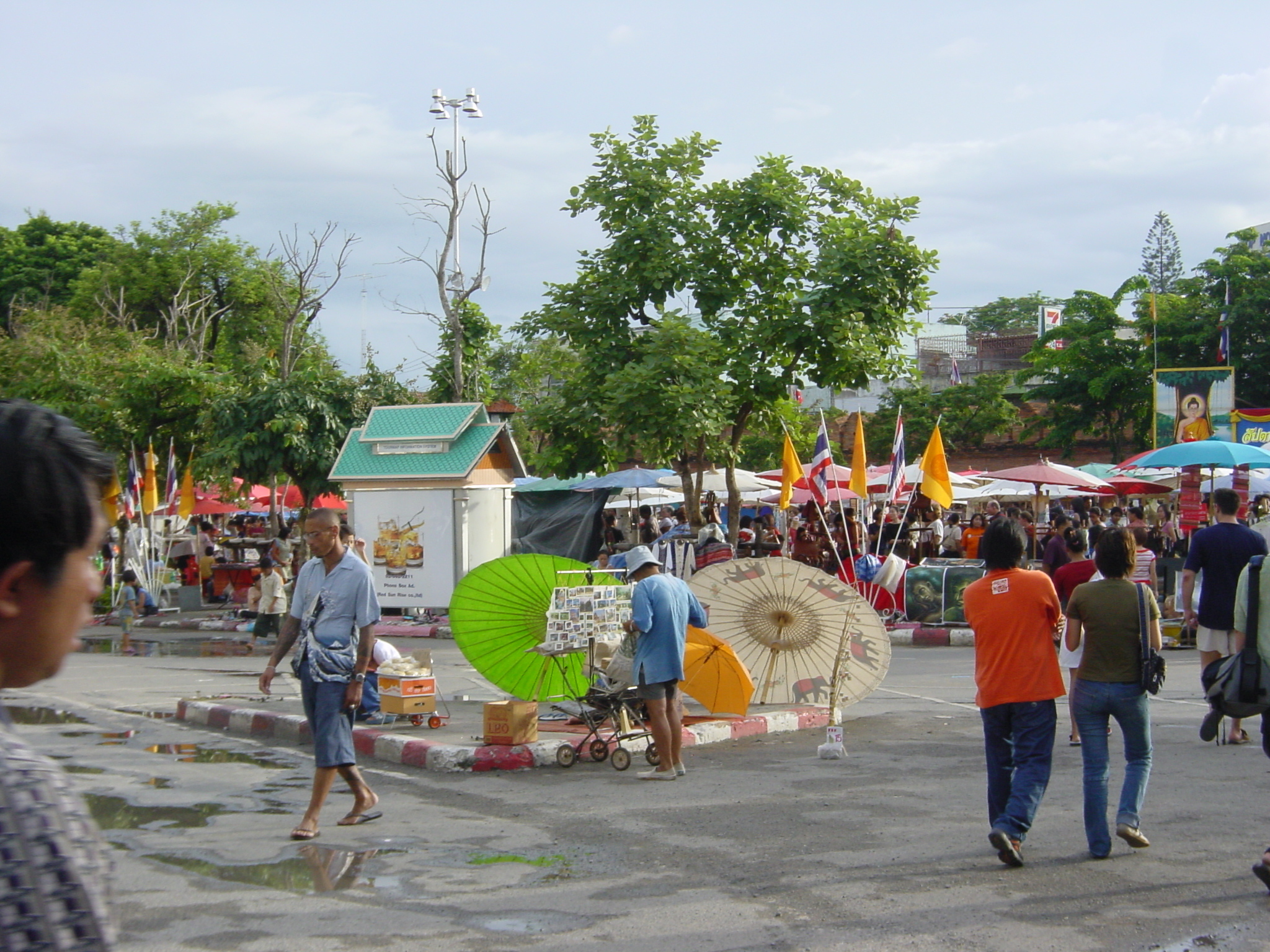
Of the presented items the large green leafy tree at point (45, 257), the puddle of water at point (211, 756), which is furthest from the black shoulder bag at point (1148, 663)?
the large green leafy tree at point (45, 257)

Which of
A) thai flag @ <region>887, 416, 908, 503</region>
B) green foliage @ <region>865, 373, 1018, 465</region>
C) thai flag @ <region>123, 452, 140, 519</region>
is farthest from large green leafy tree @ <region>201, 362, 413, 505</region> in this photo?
green foliage @ <region>865, 373, 1018, 465</region>

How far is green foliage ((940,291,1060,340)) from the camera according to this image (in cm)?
9525

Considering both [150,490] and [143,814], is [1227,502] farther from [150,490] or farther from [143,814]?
[150,490]

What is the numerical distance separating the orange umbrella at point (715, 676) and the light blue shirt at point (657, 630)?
64.1 inches

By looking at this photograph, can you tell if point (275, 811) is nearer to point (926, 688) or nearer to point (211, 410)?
point (926, 688)

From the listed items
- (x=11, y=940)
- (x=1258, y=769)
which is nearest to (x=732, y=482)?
(x=1258, y=769)

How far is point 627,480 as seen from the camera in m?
24.7

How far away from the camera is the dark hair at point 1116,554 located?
21.8 ft

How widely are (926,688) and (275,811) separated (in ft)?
25.4

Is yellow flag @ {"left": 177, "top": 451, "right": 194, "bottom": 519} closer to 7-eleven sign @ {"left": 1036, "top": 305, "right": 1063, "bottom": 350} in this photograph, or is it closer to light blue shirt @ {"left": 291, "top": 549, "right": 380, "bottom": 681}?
light blue shirt @ {"left": 291, "top": 549, "right": 380, "bottom": 681}

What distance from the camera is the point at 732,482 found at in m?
21.1

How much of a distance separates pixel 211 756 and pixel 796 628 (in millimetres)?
4964

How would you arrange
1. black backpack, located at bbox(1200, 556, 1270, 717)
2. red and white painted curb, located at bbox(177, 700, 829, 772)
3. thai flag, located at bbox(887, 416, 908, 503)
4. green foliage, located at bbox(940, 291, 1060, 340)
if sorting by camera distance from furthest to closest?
green foliage, located at bbox(940, 291, 1060, 340) → thai flag, located at bbox(887, 416, 908, 503) → red and white painted curb, located at bbox(177, 700, 829, 772) → black backpack, located at bbox(1200, 556, 1270, 717)

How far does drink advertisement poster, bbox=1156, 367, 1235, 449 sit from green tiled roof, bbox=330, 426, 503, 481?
2162cm
